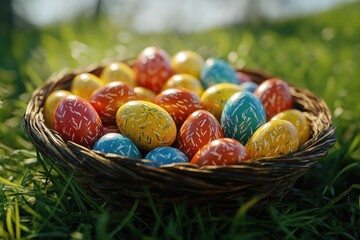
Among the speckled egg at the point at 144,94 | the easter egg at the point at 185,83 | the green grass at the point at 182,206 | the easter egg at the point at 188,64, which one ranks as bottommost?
the green grass at the point at 182,206

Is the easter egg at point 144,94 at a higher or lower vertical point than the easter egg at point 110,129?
higher

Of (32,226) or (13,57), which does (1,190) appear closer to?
(32,226)

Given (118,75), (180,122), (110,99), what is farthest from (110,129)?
A: (118,75)

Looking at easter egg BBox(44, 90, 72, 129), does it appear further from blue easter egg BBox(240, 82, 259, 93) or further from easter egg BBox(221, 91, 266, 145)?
blue easter egg BBox(240, 82, 259, 93)

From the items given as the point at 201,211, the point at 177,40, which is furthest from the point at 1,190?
the point at 177,40

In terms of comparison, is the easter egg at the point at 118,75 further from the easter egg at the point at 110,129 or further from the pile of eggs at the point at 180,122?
the easter egg at the point at 110,129

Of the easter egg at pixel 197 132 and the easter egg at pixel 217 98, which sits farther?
the easter egg at pixel 217 98

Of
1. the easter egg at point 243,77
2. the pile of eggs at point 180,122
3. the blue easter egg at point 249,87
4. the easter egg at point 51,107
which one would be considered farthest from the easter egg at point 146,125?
the easter egg at point 243,77

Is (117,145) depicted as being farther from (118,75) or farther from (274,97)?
(274,97)
